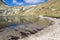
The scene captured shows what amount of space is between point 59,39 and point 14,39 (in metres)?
7.59

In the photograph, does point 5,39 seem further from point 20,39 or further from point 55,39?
point 55,39

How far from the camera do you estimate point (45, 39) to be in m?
25.9

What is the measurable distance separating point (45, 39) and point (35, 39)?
1718 millimetres

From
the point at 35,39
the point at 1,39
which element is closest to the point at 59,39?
the point at 35,39

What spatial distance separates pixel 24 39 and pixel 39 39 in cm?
263

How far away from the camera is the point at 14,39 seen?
26156 mm

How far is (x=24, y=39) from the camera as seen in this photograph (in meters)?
26.7

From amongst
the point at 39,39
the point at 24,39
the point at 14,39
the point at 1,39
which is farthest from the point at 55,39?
the point at 1,39

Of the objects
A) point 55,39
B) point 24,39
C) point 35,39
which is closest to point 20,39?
point 24,39

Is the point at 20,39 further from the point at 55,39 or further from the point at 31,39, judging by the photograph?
the point at 55,39

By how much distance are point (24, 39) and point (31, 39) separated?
123 centimetres

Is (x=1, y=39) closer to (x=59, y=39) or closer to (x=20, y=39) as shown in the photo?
(x=20, y=39)

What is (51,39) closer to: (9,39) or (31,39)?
(31,39)

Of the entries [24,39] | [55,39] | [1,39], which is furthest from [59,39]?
[1,39]
